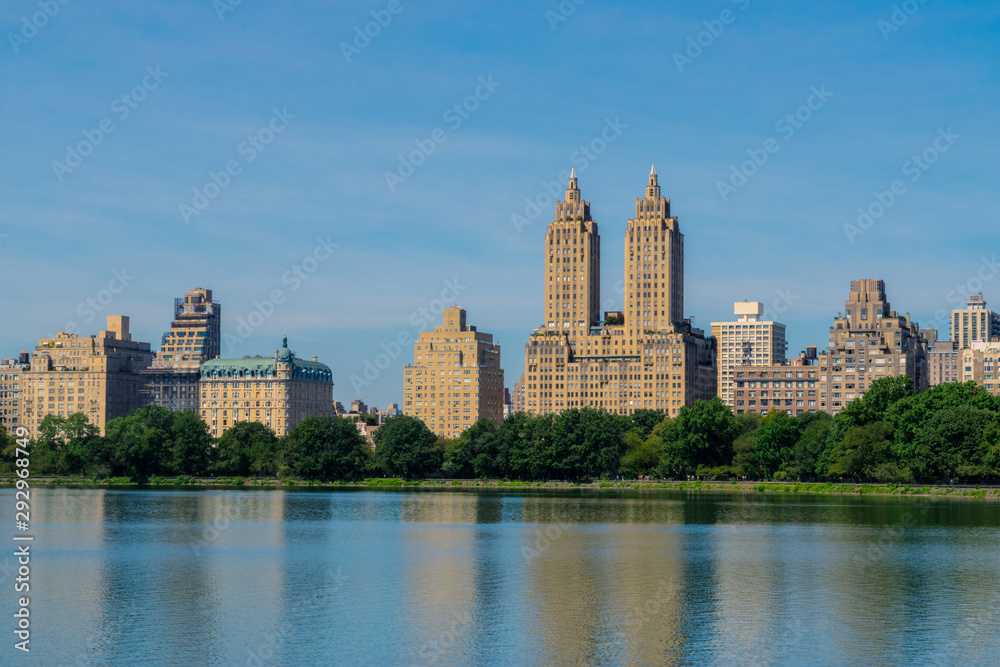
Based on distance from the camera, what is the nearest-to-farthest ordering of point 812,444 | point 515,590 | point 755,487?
point 515,590 → point 812,444 → point 755,487

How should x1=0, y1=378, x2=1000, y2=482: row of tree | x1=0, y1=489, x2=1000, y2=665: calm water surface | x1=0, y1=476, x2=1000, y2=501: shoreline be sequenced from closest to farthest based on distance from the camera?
x1=0, y1=489, x2=1000, y2=665: calm water surface, x1=0, y1=378, x2=1000, y2=482: row of tree, x1=0, y1=476, x2=1000, y2=501: shoreline

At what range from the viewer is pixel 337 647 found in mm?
51812

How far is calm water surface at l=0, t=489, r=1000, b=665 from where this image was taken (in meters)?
51.5

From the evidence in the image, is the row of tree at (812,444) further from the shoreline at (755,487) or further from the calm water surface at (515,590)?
the calm water surface at (515,590)

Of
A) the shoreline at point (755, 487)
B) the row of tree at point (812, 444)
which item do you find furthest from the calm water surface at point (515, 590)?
the shoreline at point (755, 487)

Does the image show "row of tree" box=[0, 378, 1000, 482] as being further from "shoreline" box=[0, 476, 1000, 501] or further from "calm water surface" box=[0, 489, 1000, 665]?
"calm water surface" box=[0, 489, 1000, 665]

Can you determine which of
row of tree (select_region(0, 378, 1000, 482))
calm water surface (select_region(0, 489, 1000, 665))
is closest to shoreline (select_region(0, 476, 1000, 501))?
row of tree (select_region(0, 378, 1000, 482))

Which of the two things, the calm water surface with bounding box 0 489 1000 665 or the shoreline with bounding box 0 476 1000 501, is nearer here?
the calm water surface with bounding box 0 489 1000 665

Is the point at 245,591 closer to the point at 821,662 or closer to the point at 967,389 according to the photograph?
the point at 821,662

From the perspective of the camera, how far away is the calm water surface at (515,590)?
51.5m

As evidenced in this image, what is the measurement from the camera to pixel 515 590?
6675 cm

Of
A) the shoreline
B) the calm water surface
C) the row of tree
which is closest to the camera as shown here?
the calm water surface

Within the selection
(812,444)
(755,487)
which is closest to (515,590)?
(812,444)

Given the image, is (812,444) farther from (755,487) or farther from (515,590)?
(515,590)
